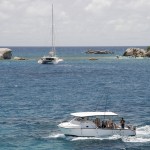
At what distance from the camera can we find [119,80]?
5807 inches

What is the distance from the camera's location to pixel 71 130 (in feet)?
210

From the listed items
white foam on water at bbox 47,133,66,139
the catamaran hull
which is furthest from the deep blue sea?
the catamaran hull

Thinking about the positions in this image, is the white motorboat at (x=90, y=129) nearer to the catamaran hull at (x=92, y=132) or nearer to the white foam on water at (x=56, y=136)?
the catamaran hull at (x=92, y=132)

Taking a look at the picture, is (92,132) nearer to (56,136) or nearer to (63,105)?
(56,136)

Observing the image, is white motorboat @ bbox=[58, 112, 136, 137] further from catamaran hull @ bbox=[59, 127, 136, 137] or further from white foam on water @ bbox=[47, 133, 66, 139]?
white foam on water @ bbox=[47, 133, 66, 139]

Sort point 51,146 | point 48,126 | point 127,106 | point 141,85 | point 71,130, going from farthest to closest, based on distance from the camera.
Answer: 1. point 141,85
2. point 127,106
3. point 48,126
4. point 71,130
5. point 51,146

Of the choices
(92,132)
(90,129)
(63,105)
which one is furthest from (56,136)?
(63,105)

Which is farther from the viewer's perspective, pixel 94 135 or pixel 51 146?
pixel 94 135

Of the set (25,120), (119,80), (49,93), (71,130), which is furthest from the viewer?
(119,80)

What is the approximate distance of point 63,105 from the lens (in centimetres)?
9300

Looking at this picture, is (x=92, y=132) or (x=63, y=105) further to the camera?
(x=63, y=105)

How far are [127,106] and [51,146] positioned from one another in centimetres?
3472

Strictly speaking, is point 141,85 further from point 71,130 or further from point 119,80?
point 71,130

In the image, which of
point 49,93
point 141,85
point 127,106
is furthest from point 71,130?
point 141,85
